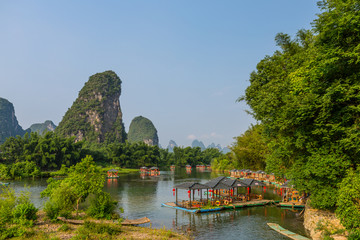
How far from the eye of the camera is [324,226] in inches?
627

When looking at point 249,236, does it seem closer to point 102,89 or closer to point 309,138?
point 309,138

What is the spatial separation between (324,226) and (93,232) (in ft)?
44.8

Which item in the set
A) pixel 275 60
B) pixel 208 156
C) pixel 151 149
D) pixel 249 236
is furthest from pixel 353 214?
pixel 208 156

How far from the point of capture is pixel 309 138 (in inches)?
660

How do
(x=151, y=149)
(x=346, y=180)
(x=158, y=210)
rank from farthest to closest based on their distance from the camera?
1. (x=151, y=149)
2. (x=158, y=210)
3. (x=346, y=180)

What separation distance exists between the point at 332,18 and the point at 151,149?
87.3 meters

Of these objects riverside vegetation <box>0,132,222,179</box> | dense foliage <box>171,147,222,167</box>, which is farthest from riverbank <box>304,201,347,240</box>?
dense foliage <box>171,147,222,167</box>

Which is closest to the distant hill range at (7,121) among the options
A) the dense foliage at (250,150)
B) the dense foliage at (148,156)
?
the dense foliage at (148,156)

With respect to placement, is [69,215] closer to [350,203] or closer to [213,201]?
[213,201]

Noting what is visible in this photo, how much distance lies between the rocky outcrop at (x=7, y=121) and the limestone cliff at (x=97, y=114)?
30074mm

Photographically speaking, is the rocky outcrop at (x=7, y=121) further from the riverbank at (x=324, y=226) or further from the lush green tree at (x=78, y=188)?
the riverbank at (x=324, y=226)

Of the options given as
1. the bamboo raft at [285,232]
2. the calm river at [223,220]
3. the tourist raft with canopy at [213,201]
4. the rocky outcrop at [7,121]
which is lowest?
the calm river at [223,220]

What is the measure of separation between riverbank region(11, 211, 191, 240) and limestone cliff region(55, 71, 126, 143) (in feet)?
396

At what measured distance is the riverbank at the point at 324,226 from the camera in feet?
48.4
